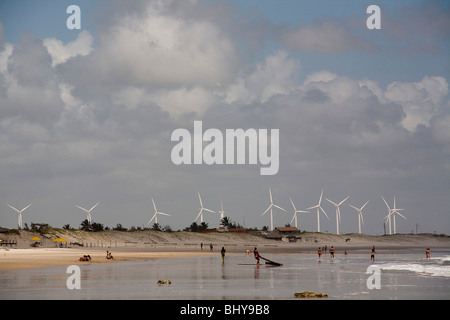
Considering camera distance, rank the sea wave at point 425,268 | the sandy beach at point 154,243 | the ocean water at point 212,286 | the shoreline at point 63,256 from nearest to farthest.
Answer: the ocean water at point 212,286 < the sea wave at point 425,268 < the shoreline at point 63,256 < the sandy beach at point 154,243

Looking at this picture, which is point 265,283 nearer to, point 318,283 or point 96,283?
point 318,283

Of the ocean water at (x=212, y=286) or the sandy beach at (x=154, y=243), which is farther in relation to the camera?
the sandy beach at (x=154, y=243)

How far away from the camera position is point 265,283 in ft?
127

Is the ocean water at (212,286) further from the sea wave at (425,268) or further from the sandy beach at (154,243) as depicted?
the sandy beach at (154,243)

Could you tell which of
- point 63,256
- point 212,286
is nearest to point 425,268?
point 212,286

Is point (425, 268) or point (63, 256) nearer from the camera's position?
point (425, 268)

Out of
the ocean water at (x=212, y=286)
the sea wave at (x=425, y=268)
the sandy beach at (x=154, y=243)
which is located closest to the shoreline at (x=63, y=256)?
the sandy beach at (x=154, y=243)

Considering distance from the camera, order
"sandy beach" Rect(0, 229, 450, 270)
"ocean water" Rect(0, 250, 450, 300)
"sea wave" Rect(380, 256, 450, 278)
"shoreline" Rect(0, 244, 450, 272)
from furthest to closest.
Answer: "sandy beach" Rect(0, 229, 450, 270) → "shoreline" Rect(0, 244, 450, 272) → "sea wave" Rect(380, 256, 450, 278) → "ocean water" Rect(0, 250, 450, 300)

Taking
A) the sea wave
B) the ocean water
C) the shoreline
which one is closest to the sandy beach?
the shoreline

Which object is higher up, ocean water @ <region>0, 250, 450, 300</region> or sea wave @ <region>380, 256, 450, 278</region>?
ocean water @ <region>0, 250, 450, 300</region>

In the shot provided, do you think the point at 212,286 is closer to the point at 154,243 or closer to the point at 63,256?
the point at 63,256

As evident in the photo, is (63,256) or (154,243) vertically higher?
(63,256)

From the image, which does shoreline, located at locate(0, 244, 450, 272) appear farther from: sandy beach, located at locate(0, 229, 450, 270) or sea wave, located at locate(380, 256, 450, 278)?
sea wave, located at locate(380, 256, 450, 278)
